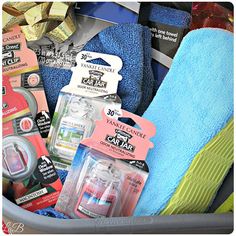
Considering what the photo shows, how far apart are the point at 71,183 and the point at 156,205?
5.3 inches

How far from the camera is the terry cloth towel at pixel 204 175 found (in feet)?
2.69

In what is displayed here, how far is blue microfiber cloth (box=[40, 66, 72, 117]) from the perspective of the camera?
927 millimetres

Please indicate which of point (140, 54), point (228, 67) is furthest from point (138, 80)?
point (228, 67)

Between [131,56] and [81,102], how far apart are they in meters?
0.12

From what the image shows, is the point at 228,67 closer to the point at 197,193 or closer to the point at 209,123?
the point at 209,123

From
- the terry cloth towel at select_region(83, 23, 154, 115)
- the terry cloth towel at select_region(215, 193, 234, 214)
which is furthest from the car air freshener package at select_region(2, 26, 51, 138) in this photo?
the terry cloth towel at select_region(215, 193, 234, 214)

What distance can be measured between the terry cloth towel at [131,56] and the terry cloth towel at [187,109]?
0.04 metres

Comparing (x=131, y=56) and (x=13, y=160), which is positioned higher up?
(x=131, y=56)

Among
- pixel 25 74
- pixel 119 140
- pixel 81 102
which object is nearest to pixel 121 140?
pixel 119 140

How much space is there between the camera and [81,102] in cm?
90

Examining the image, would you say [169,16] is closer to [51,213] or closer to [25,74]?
[25,74]

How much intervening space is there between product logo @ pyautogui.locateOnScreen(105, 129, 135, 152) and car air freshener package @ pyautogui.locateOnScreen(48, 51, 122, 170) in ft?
0.18

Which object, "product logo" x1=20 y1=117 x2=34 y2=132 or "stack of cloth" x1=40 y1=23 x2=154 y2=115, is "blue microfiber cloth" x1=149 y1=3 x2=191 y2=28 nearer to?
"stack of cloth" x1=40 y1=23 x2=154 y2=115

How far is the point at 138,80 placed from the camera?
918 mm
